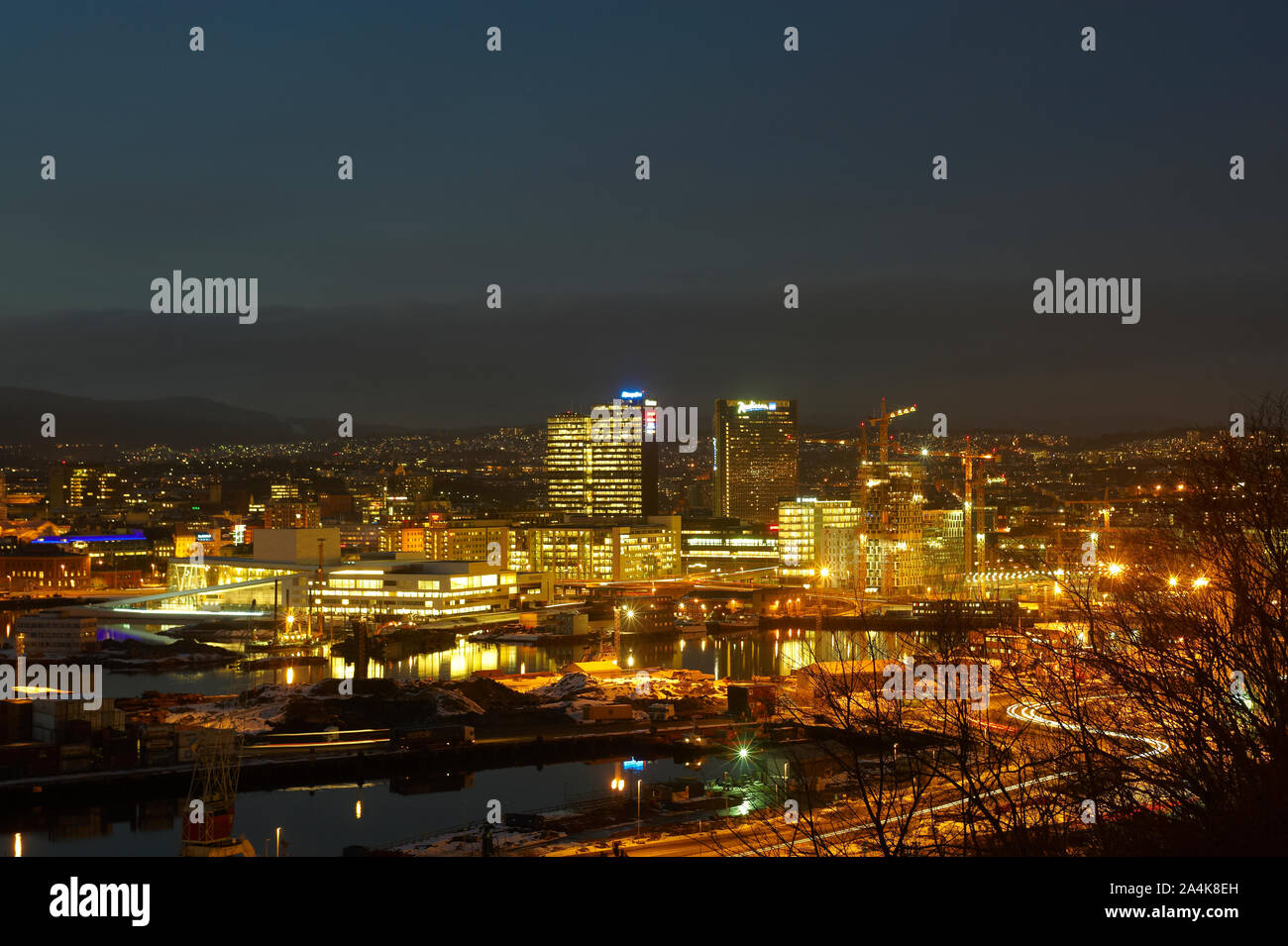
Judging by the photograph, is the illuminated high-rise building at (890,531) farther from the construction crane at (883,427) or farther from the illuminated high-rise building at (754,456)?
the illuminated high-rise building at (754,456)

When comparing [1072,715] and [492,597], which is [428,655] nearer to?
[492,597]

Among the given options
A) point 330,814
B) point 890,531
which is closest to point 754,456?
point 890,531

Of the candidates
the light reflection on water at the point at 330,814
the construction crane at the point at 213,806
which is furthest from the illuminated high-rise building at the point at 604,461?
the construction crane at the point at 213,806

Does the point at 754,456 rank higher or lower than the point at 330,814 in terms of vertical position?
higher

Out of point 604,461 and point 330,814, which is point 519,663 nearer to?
point 330,814

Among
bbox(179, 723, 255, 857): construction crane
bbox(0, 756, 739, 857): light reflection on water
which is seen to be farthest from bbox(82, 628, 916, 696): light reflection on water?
bbox(179, 723, 255, 857): construction crane
